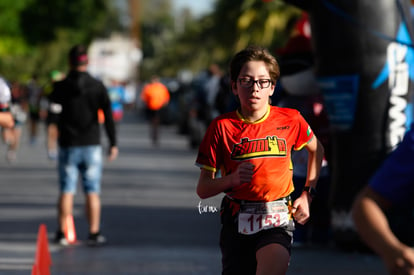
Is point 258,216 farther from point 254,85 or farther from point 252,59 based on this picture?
point 252,59

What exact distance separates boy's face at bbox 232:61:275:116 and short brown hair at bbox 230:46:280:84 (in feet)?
0.07

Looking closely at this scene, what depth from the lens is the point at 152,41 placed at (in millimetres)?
138875

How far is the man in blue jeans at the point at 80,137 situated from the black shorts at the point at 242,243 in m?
5.19

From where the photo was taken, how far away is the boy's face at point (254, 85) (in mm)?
5305

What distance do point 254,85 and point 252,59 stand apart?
0.44 feet

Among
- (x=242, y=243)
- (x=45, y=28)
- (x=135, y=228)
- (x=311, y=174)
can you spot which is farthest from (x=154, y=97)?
(x=45, y=28)

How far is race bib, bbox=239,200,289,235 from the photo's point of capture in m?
5.34

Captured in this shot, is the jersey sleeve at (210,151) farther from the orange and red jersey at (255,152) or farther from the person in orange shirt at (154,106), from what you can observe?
the person in orange shirt at (154,106)

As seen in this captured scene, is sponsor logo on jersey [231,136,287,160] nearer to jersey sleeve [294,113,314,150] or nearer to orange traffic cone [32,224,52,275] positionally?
jersey sleeve [294,113,314,150]

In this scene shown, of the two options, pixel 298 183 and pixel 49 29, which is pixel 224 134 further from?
pixel 49 29

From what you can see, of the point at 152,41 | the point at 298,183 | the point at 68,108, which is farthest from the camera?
the point at 152,41

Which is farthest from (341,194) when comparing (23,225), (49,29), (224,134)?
(49,29)

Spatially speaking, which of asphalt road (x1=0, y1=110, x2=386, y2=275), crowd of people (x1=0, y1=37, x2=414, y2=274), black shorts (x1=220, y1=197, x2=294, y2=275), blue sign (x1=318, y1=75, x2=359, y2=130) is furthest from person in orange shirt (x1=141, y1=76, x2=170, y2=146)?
black shorts (x1=220, y1=197, x2=294, y2=275)

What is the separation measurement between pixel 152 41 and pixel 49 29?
58.8 metres
